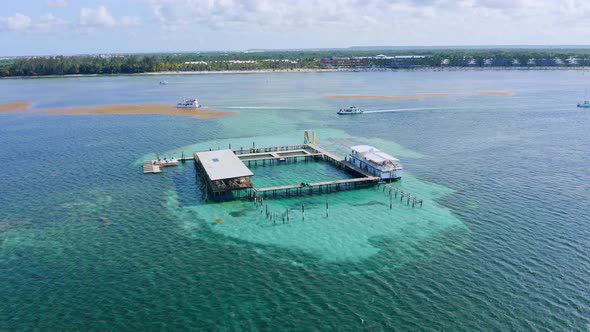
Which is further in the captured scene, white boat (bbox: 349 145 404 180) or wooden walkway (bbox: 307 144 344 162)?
wooden walkway (bbox: 307 144 344 162)

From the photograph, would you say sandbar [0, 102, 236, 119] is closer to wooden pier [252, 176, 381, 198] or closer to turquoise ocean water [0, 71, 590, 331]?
turquoise ocean water [0, 71, 590, 331]

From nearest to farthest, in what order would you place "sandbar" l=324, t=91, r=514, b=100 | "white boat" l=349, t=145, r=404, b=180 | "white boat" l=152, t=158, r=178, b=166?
"white boat" l=349, t=145, r=404, b=180, "white boat" l=152, t=158, r=178, b=166, "sandbar" l=324, t=91, r=514, b=100

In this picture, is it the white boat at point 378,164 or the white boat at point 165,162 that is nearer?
the white boat at point 378,164

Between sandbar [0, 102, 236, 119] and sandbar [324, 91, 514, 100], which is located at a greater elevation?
sandbar [324, 91, 514, 100]

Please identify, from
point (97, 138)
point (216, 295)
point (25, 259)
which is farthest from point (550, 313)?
point (97, 138)

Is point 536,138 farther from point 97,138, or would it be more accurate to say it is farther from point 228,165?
point 97,138

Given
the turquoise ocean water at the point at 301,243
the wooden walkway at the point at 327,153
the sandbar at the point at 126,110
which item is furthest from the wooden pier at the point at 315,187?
the sandbar at the point at 126,110

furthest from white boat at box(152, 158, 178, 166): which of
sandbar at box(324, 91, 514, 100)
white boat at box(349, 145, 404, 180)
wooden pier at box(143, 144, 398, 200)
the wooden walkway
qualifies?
sandbar at box(324, 91, 514, 100)

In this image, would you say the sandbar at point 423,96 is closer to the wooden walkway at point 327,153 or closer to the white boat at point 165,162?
the wooden walkway at point 327,153
